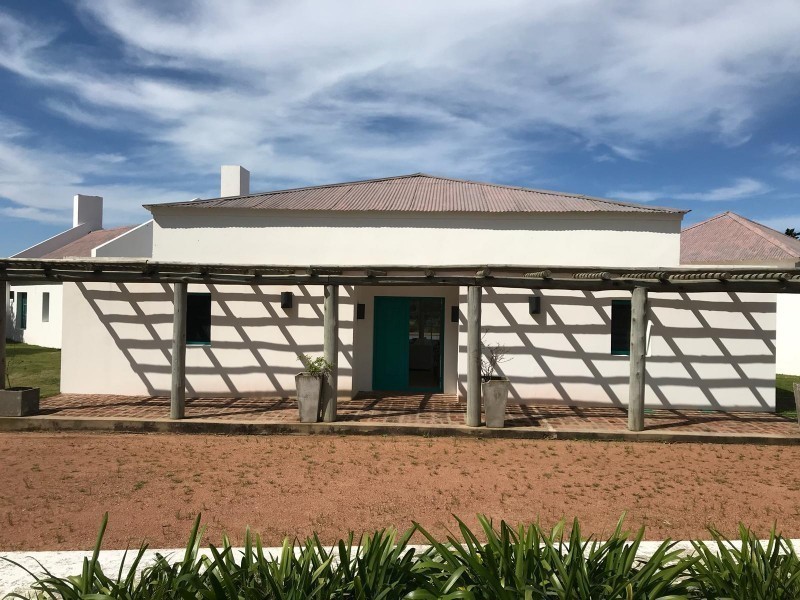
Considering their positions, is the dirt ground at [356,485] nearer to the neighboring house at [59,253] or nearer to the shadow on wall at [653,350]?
the shadow on wall at [653,350]

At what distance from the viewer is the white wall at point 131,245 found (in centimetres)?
2031

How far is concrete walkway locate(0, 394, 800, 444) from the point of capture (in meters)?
9.06

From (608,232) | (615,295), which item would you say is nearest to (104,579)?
(615,295)

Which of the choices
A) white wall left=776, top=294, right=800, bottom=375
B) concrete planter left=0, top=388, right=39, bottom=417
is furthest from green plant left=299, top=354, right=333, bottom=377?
white wall left=776, top=294, right=800, bottom=375

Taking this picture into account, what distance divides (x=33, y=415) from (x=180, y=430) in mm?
2584

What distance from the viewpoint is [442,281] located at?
9.59 m

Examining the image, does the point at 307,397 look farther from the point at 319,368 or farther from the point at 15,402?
the point at 15,402

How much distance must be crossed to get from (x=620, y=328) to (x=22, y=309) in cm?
2588

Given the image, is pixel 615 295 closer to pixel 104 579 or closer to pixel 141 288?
pixel 141 288

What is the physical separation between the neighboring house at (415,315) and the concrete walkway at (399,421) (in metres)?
0.58

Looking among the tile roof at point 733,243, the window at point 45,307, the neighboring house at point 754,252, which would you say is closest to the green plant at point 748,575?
the neighboring house at point 754,252

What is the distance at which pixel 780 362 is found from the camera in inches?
738

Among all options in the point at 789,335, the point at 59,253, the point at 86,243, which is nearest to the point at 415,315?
the point at 789,335

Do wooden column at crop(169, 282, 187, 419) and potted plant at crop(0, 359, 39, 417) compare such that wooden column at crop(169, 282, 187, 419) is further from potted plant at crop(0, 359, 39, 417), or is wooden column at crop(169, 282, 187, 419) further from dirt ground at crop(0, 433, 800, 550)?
potted plant at crop(0, 359, 39, 417)
